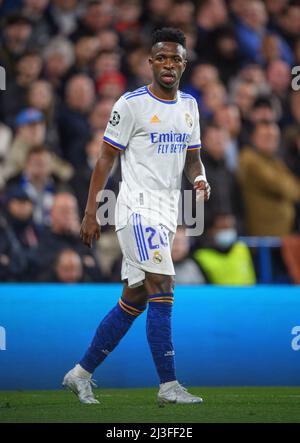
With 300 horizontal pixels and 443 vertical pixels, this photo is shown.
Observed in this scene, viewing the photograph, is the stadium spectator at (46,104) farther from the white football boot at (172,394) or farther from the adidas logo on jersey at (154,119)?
the white football boot at (172,394)

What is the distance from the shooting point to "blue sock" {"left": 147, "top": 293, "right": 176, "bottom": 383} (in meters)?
6.93

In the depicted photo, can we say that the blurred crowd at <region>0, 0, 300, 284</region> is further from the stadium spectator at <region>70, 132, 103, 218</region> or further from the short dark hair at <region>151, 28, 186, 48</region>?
the short dark hair at <region>151, 28, 186, 48</region>

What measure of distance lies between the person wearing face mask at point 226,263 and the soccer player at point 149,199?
3119 millimetres

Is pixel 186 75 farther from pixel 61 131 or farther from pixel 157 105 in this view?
pixel 157 105

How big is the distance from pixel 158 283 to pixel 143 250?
0.72 feet

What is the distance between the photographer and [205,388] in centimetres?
866

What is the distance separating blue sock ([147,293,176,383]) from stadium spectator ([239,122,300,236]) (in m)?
5.13

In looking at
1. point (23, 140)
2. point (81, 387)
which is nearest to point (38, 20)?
point (23, 140)

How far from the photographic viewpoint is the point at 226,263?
34.3 feet

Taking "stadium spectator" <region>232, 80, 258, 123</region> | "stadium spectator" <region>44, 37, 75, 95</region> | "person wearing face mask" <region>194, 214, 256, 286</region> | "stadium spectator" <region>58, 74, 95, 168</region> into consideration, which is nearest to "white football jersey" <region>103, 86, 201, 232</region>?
"person wearing face mask" <region>194, 214, 256, 286</region>

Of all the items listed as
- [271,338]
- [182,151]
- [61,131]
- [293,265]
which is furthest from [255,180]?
[182,151]

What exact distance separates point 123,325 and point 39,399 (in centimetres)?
94

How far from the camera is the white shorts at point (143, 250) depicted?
7000 mm
